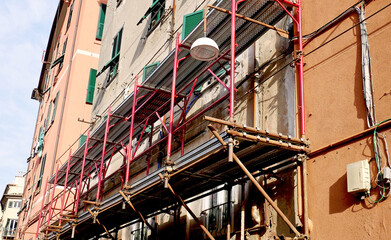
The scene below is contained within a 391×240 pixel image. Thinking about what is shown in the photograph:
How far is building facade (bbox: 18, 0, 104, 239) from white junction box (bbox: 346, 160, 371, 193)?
1466 centimetres

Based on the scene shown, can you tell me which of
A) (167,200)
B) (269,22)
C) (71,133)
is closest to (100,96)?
(71,133)

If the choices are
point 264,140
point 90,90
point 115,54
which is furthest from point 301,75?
point 90,90

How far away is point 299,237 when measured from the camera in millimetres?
6422

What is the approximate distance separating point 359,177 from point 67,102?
63.4 feet

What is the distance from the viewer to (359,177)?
19.2ft

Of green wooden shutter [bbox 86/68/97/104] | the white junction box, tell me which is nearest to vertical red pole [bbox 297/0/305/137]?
the white junction box

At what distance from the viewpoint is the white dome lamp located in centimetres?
717

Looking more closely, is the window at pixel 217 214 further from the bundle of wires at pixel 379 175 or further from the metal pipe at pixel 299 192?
the bundle of wires at pixel 379 175

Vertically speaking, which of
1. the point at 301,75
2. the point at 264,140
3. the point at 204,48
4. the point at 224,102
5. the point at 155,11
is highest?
the point at 155,11

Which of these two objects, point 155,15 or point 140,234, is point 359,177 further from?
point 155,15

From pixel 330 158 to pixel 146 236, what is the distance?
6.19m

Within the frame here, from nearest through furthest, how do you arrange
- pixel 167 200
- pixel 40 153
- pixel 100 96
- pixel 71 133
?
pixel 167 200, pixel 100 96, pixel 71 133, pixel 40 153

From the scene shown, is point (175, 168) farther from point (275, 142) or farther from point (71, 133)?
point (71, 133)

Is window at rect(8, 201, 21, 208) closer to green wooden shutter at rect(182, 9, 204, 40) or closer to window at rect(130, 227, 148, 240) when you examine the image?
window at rect(130, 227, 148, 240)
